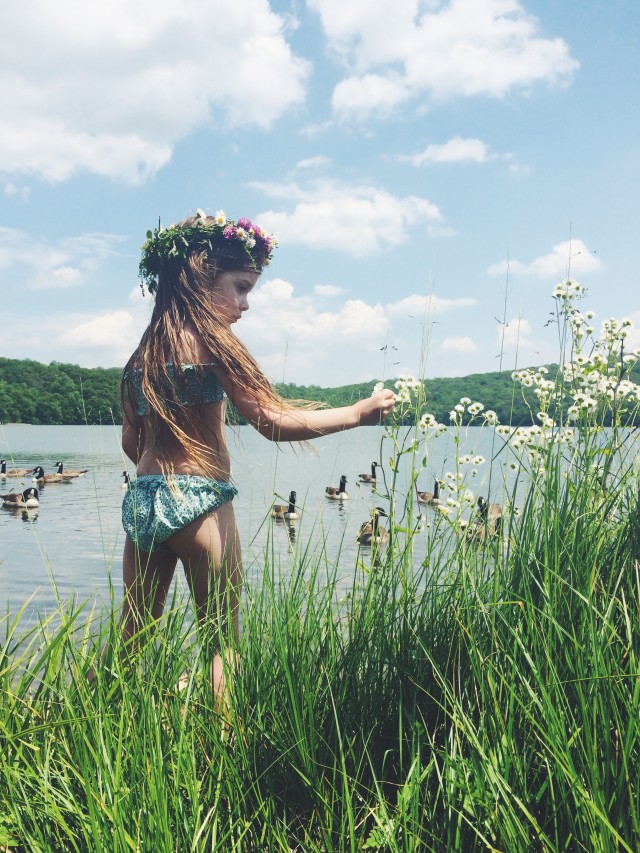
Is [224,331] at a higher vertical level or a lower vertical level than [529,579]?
higher

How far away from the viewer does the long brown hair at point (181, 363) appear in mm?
3076

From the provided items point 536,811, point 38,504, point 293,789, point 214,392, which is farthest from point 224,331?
point 38,504

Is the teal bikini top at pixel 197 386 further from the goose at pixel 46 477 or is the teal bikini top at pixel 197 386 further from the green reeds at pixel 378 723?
the goose at pixel 46 477

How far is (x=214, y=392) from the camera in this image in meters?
3.21

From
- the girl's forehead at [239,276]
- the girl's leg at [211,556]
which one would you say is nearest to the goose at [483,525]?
the girl's leg at [211,556]

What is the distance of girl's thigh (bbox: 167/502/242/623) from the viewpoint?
3005 mm

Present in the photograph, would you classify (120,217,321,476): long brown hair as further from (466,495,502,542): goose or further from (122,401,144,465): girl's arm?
(466,495,502,542): goose

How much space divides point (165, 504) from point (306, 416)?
2.30 feet

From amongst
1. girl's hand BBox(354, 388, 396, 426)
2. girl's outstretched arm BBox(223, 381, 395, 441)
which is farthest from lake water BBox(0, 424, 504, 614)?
→ girl's hand BBox(354, 388, 396, 426)

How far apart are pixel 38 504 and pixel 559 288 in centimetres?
2177

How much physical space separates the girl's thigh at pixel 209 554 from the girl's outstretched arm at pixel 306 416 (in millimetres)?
422

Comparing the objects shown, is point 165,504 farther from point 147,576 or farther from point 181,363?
point 181,363

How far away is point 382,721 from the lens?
8.54ft

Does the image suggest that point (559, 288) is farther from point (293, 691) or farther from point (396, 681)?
point (293, 691)
